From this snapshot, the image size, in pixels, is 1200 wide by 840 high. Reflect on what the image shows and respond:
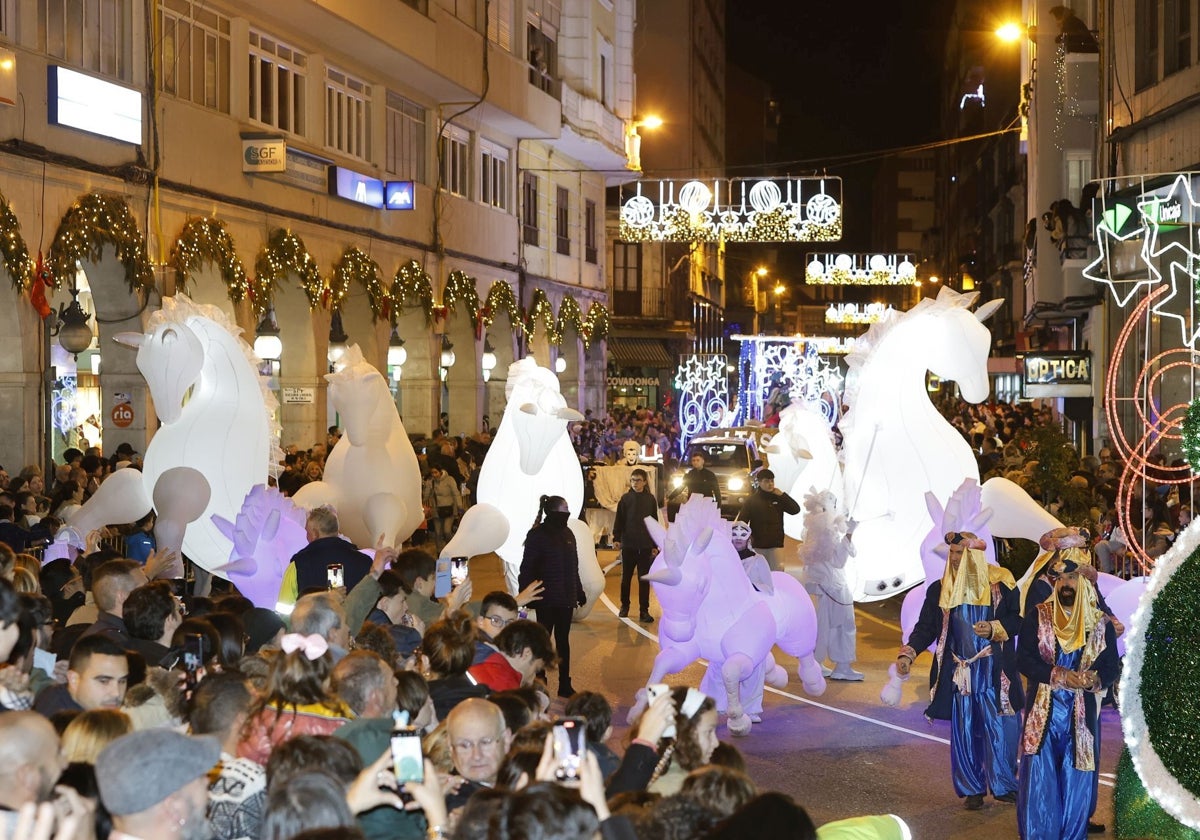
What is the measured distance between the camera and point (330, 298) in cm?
2608

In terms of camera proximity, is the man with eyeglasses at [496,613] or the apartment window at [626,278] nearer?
the man with eyeglasses at [496,613]

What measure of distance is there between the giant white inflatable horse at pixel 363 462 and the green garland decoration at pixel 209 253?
271 inches

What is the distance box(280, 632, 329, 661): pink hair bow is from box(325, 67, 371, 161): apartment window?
2116cm

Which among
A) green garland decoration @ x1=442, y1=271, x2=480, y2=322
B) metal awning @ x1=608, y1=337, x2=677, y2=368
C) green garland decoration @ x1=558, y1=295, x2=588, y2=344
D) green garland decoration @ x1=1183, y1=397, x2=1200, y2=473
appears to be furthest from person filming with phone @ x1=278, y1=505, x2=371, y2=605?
metal awning @ x1=608, y1=337, x2=677, y2=368

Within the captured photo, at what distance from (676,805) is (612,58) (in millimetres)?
41332

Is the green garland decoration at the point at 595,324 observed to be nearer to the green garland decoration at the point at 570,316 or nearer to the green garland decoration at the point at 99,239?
the green garland decoration at the point at 570,316

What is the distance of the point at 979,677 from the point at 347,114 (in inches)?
784

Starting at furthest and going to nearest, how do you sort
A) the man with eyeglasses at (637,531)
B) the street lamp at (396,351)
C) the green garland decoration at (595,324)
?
the green garland decoration at (595,324) → the street lamp at (396,351) → the man with eyeglasses at (637,531)

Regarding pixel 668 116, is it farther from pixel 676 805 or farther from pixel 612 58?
pixel 676 805

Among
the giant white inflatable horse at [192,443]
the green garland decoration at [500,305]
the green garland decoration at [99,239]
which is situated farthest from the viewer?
the green garland decoration at [500,305]

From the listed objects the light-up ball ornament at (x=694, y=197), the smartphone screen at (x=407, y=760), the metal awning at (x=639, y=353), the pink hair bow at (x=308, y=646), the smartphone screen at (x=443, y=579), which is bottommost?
the smartphone screen at (x=443, y=579)

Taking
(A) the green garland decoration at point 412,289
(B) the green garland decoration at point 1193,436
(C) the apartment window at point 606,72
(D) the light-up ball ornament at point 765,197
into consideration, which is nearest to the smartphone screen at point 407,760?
(B) the green garland decoration at point 1193,436

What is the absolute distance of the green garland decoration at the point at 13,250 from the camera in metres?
16.8

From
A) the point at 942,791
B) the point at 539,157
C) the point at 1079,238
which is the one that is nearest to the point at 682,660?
the point at 942,791
